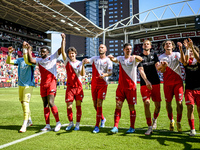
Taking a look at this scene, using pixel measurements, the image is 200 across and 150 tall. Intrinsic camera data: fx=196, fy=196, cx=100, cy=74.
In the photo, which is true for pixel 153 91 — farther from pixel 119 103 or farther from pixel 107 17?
pixel 107 17

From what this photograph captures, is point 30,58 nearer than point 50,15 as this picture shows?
Yes

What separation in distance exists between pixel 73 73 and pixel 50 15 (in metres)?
35.9

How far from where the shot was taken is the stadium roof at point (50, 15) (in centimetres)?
3384

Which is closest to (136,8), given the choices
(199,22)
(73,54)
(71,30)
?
(71,30)

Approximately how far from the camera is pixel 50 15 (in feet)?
126

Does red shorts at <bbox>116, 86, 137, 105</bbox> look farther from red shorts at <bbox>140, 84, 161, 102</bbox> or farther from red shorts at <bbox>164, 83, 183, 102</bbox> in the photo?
red shorts at <bbox>164, 83, 183, 102</bbox>

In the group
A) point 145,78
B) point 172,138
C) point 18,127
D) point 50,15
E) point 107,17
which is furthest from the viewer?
point 107,17

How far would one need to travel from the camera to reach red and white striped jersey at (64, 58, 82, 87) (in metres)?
5.43

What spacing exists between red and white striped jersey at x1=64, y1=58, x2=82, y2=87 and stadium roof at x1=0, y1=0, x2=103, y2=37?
3046 centimetres

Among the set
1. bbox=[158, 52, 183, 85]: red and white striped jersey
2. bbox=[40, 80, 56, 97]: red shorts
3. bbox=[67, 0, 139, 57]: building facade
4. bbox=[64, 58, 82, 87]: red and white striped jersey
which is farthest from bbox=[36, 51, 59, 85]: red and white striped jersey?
bbox=[67, 0, 139, 57]: building facade

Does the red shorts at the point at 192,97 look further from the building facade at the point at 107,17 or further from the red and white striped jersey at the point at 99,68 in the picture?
the building facade at the point at 107,17

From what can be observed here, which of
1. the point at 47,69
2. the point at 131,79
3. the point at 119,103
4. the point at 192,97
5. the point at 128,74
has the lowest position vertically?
the point at 119,103

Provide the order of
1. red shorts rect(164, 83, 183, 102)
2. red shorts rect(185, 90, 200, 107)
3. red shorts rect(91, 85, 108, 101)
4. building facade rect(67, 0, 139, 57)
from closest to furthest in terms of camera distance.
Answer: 1. red shorts rect(185, 90, 200, 107)
2. red shorts rect(164, 83, 183, 102)
3. red shorts rect(91, 85, 108, 101)
4. building facade rect(67, 0, 139, 57)

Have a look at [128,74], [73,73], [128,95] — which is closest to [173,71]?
[128,74]
